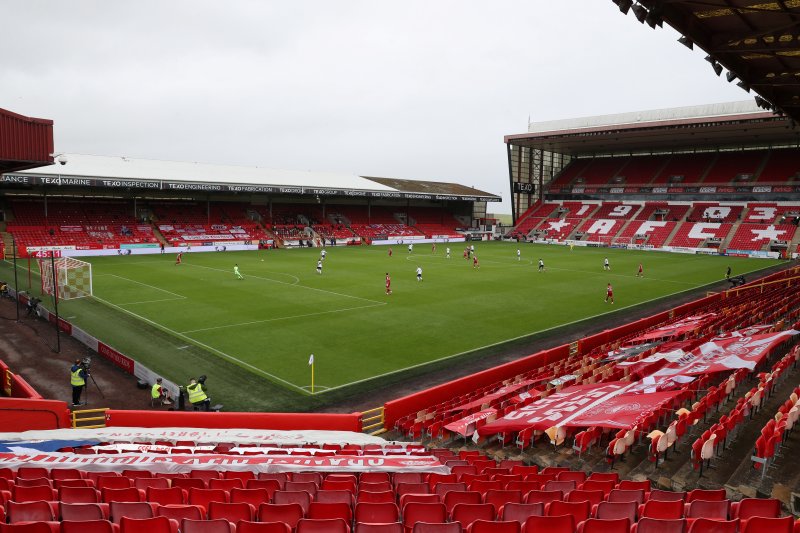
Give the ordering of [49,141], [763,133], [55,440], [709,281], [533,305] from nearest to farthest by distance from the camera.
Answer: [55,440] → [49,141] → [533,305] → [709,281] → [763,133]

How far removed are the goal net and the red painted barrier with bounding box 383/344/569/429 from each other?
22.8 meters

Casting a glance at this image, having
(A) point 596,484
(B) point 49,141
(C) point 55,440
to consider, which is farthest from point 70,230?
(A) point 596,484

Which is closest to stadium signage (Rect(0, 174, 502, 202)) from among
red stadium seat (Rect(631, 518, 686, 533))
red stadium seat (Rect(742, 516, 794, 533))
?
red stadium seat (Rect(631, 518, 686, 533))

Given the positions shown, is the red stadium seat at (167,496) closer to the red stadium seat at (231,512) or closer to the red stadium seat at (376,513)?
the red stadium seat at (231,512)

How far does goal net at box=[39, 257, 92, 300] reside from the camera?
29.1 m

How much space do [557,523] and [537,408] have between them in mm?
7270

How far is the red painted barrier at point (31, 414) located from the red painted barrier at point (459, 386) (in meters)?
8.03

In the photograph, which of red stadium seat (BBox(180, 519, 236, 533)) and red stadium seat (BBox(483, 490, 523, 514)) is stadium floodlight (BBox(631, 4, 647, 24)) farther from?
red stadium seat (BBox(180, 519, 236, 533))

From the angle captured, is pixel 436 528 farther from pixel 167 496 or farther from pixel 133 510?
pixel 167 496

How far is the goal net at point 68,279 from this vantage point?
29094 millimetres

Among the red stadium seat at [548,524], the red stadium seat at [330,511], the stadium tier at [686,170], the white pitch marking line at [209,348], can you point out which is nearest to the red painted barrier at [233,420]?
the white pitch marking line at [209,348]

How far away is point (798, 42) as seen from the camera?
13.6 metres

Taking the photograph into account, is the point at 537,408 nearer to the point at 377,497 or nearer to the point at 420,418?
the point at 420,418

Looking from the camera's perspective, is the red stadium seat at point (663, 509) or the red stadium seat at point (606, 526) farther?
the red stadium seat at point (663, 509)
